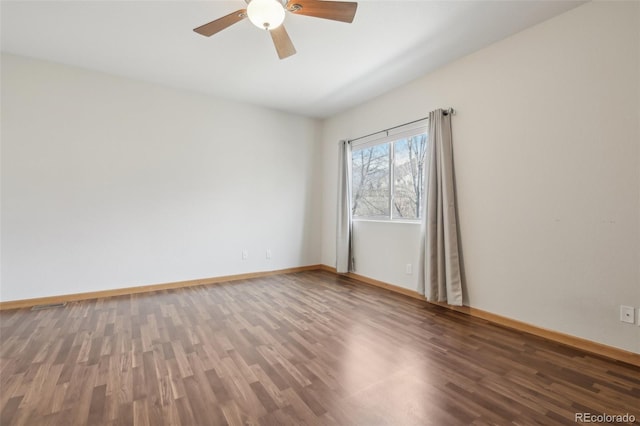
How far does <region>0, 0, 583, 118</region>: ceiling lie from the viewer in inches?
86.7

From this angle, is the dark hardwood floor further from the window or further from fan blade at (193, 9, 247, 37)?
fan blade at (193, 9, 247, 37)

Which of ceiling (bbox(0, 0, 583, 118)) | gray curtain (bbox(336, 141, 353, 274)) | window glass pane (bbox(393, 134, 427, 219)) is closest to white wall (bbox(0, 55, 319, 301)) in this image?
ceiling (bbox(0, 0, 583, 118))

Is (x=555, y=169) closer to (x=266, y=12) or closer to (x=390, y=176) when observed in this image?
(x=390, y=176)

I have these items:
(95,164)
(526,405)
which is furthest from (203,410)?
(95,164)

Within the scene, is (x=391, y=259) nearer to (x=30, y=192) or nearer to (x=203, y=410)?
(x=203, y=410)

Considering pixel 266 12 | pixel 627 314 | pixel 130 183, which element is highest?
pixel 266 12

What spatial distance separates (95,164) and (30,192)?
648mm

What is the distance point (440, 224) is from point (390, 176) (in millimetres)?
1123

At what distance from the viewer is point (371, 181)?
4.15m

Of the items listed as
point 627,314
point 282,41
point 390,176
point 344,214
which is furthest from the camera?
point 344,214

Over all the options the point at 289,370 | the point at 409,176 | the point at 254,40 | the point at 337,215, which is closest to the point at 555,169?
the point at 409,176

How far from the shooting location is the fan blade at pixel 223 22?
190 cm

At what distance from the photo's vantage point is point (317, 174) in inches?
197

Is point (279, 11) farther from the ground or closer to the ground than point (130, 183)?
farther from the ground
